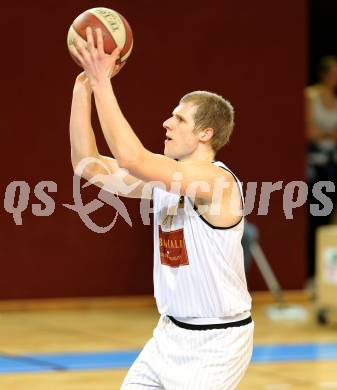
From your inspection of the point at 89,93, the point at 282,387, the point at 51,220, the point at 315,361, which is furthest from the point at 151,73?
the point at 89,93

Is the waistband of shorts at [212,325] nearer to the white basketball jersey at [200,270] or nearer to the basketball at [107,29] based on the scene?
the white basketball jersey at [200,270]

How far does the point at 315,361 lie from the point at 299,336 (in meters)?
1.01

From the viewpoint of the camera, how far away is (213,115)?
388 centimetres

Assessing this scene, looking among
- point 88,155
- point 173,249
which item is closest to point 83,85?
point 88,155

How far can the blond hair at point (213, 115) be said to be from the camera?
387 cm

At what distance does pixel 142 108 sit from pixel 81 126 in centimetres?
522

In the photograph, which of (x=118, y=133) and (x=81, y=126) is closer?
(x=118, y=133)

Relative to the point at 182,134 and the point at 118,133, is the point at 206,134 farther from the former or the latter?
the point at 118,133

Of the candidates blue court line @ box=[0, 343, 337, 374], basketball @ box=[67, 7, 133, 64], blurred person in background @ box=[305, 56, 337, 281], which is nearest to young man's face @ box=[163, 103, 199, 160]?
basketball @ box=[67, 7, 133, 64]

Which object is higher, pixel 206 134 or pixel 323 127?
pixel 206 134

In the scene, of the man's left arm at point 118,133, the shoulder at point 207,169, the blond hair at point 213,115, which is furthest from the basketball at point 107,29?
the shoulder at point 207,169

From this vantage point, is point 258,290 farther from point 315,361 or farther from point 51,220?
point 315,361

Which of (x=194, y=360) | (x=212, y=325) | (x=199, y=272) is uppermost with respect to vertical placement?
(x=199, y=272)

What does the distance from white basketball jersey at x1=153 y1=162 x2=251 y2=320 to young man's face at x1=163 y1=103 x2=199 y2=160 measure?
0.19 meters
